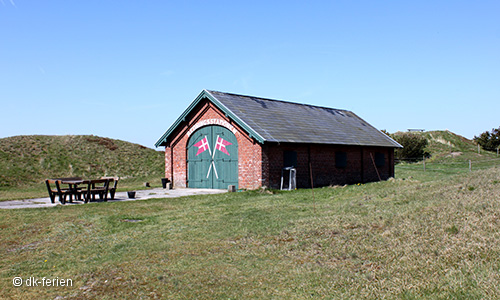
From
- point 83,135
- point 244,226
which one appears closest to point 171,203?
point 244,226

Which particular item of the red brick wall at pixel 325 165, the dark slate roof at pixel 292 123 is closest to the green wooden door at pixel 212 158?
the dark slate roof at pixel 292 123

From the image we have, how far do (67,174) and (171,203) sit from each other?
88.3 feet

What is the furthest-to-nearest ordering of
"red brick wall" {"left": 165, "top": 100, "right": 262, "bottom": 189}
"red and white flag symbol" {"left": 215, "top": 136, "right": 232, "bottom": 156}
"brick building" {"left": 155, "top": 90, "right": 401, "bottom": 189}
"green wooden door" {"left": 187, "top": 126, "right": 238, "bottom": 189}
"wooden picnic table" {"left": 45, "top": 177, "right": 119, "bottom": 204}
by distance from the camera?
1. "red and white flag symbol" {"left": 215, "top": 136, "right": 232, "bottom": 156}
2. "green wooden door" {"left": 187, "top": 126, "right": 238, "bottom": 189}
3. "brick building" {"left": 155, "top": 90, "right": 401, "bottom": 189}
4. "red brick wall" {"left": 165, "top": 100, "right": 262, "bottom": 189}
5. "wooden picnic table" {"left": 45, "top": 177, "right": 119, "bottom": 204}

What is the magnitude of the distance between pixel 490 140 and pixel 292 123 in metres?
45.9

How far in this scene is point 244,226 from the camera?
1033 cm

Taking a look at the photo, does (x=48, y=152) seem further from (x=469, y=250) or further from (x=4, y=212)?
(x=469, y=250)

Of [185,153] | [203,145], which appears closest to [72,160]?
[185,153]

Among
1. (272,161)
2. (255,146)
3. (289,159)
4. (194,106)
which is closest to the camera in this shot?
(255,146)

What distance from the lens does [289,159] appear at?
898 inches

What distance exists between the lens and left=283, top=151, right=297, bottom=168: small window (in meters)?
22.6

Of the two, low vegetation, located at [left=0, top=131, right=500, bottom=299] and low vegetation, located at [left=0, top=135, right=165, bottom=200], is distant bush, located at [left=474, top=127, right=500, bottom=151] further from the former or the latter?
low vegetation, located at [left=0, top=131, right=500, bottom=299]

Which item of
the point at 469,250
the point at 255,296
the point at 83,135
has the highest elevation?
the point at 83,135

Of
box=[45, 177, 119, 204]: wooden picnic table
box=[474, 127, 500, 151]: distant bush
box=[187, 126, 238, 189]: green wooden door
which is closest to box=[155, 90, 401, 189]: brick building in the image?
box=[187, 126, 238, 189]: green wooden door

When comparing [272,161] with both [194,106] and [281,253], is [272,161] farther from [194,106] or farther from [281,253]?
[281,253]
